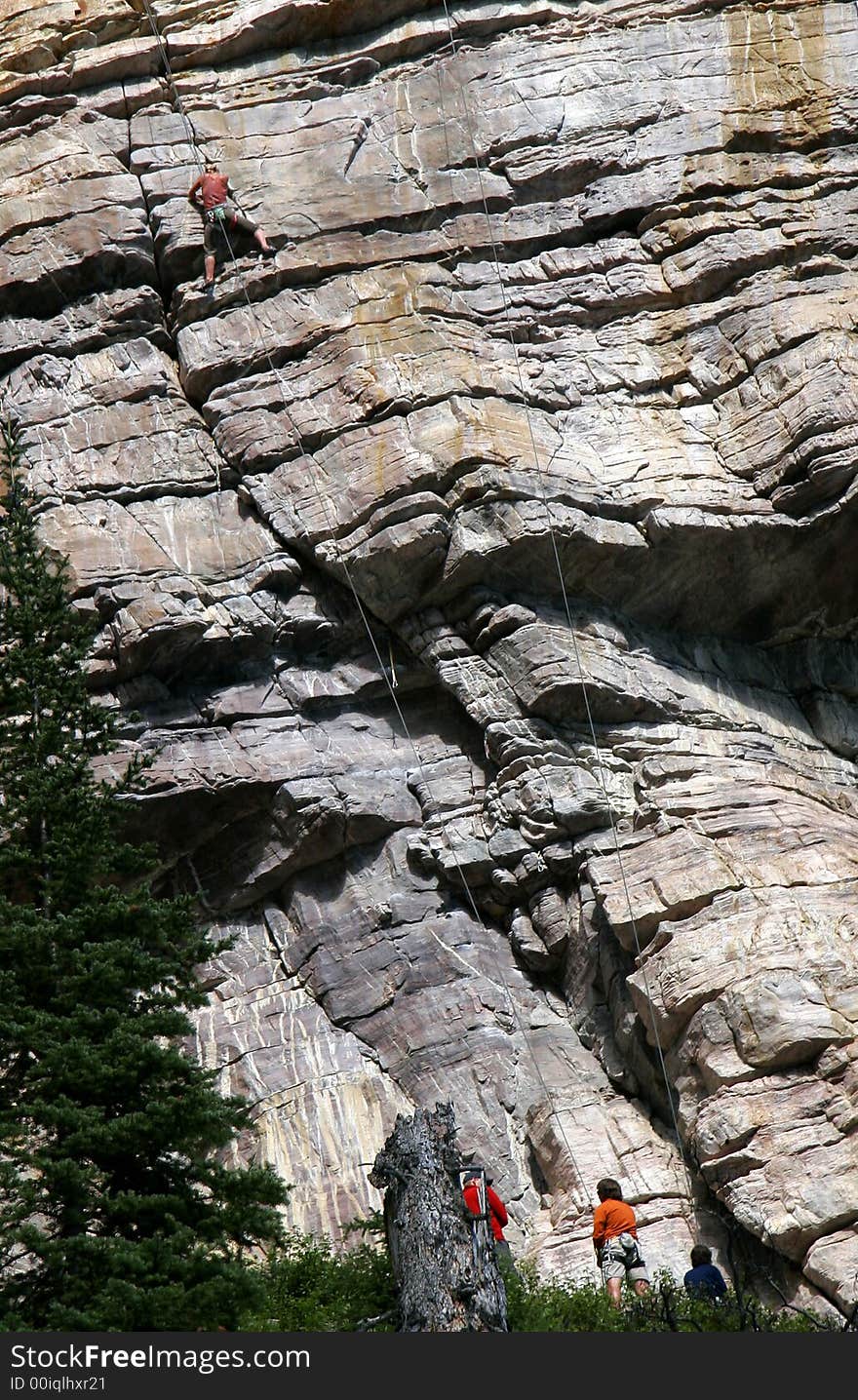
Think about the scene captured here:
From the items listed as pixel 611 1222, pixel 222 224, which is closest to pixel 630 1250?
pixel 611 1222

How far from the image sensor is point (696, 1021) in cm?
1428

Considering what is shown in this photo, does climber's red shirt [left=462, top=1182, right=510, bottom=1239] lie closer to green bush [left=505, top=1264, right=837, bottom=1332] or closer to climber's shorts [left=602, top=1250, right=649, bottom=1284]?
green bush [left=505, top=1264, right=837, bottom=1332]

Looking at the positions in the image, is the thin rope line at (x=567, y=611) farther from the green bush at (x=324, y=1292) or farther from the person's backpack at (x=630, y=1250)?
the green bush at (x=324, y=1292)

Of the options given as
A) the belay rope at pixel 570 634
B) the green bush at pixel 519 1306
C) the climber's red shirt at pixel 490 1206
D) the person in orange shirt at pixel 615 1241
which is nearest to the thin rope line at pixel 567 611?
the belay rope at pixel 570 634

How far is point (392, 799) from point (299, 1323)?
6.97 metres

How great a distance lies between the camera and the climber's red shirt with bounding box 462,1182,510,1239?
1107 centimetres

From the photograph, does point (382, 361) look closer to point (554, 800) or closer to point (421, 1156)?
A: point (554, 800)

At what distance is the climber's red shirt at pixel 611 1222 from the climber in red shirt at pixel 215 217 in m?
12.7

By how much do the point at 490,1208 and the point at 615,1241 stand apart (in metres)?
1.09

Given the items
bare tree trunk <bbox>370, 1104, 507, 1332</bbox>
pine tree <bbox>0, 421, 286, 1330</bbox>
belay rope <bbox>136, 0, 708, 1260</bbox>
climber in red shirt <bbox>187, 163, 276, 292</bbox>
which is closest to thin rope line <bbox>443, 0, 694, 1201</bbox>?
belay rope <bbox>136, 0, 708, 1260</bbox>

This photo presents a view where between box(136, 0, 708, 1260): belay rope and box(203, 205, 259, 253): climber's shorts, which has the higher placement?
box(203, 205, 259, 253): climber's shorts

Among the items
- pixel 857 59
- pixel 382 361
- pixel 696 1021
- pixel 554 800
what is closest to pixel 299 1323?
pixel 696 1021

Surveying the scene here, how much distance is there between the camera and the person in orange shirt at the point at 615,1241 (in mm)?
12305

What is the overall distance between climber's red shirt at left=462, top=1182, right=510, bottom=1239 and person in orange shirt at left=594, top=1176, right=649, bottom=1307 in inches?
30.6
